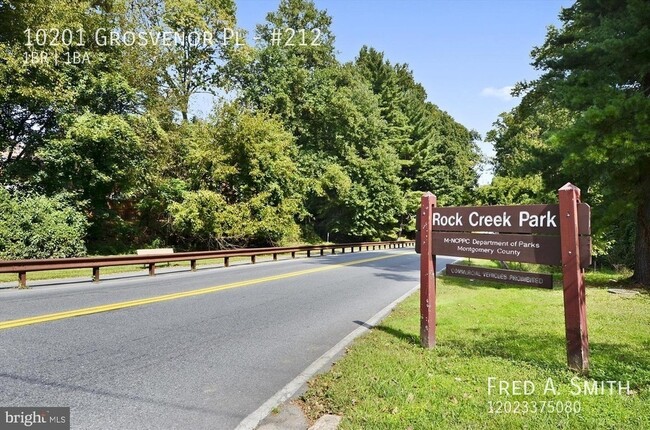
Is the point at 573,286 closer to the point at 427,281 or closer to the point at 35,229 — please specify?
the point at 427,281

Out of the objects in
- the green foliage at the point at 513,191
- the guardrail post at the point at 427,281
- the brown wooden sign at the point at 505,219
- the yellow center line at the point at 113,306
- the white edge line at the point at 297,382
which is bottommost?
the white edge line at the point at 297,382

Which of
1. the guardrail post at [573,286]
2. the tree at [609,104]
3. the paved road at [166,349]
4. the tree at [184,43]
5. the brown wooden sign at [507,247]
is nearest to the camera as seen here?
the paved road at [166,349]

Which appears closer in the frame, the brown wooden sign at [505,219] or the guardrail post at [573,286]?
the guardrail post at [573,286]

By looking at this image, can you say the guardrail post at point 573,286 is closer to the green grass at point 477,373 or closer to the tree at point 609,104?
the green grass at point 477,373

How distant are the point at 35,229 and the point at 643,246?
20791 millimetres

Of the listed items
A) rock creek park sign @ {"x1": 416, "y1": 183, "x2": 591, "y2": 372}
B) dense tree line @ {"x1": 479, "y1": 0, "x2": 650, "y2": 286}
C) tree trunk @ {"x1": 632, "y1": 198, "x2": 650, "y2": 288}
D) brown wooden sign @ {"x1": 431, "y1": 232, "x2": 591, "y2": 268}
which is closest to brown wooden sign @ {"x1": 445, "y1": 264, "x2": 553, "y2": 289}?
rock creek park sign @ {"x1": 416, "y1": 183, "x2": 591, "y2": 372}

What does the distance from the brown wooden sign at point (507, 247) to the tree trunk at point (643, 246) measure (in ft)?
31.2

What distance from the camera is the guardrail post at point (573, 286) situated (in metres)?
4.39

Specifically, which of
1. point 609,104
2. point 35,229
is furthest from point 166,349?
point 35,229

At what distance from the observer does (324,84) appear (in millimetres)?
35969

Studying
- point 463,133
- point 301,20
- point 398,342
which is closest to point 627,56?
point 398,342

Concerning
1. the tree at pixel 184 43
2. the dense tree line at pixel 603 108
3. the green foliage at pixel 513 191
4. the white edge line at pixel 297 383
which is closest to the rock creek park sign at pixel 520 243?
the white edge line at pixel 297 383

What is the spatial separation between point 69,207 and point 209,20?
20557mm

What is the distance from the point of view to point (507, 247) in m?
5.12
